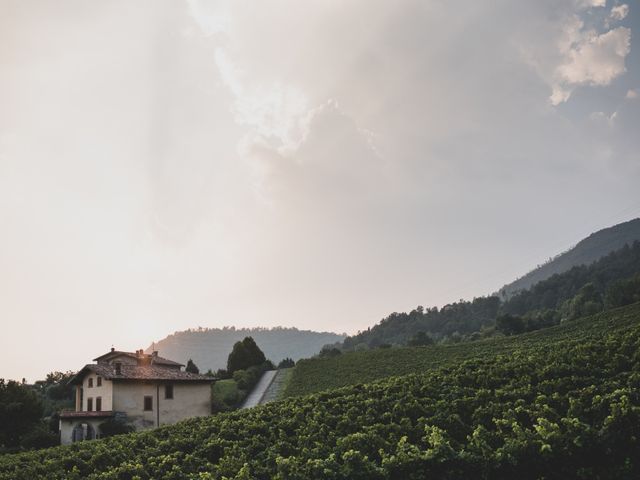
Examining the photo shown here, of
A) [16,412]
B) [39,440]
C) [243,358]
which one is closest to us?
[39,440]

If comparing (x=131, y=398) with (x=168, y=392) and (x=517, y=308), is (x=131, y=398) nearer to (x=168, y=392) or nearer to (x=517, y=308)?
(x=168, y=392)

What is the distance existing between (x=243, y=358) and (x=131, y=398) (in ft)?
105

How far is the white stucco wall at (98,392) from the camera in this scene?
119 feet

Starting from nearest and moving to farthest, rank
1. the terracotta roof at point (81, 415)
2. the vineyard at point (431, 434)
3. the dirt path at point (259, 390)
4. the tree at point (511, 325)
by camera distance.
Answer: the vineyard at point (431, 434) < the terracotta roof at point (81, 415) < the dirt path at point (259, 390) < the tree at point (511, 325)

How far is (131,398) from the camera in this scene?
3700 cm

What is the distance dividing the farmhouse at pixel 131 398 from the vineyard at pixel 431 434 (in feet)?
39.4

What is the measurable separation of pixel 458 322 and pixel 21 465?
444 ft

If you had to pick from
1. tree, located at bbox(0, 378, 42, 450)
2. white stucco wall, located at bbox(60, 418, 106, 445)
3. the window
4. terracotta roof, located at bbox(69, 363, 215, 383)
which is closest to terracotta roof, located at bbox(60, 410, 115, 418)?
white stucco wall, located at bbox(60, 418, 106, 445)

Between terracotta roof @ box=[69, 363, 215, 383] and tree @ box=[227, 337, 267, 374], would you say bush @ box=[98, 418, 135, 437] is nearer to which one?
terracotta roof @ box=[69, 363, 215, 383]

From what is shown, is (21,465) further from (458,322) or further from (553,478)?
(458,322)

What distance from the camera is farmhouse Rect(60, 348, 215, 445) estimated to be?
3372 cm

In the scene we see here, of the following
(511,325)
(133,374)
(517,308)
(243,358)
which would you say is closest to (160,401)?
(133,374)

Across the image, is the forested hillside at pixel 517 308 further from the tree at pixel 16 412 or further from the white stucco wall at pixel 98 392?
the tree at pixel 16 412

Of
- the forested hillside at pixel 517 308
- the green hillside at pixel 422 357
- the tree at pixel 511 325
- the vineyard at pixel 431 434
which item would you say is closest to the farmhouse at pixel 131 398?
the green hillside at pixel 422 357
